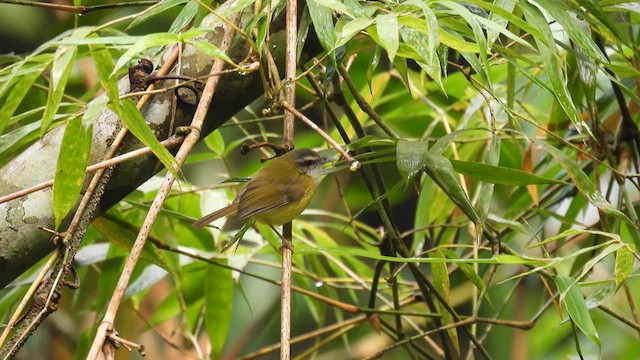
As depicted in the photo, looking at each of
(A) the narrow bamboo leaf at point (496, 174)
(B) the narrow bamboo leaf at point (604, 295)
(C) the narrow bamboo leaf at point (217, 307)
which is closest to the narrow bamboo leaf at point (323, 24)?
(A) the narrow bamboo leaf at point (496, 174)

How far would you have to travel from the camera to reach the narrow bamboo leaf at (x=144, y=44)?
903 mm

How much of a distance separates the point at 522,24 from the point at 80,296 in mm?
1512

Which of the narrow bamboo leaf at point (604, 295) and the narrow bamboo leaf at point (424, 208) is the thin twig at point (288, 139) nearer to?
the narrow bamboo leaf at point (604, 295)

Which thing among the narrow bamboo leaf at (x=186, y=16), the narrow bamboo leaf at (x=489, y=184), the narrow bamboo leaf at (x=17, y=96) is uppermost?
the narrow bamboo leaf at (x=186, y=16)

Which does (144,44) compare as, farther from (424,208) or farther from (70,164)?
(424,208)

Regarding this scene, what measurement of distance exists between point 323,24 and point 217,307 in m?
1.07

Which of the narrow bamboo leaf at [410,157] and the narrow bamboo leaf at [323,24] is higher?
the narrow bamboo leaf at [323,24]

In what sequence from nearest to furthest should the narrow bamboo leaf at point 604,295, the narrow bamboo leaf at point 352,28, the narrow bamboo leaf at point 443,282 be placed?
the narrow bamboo leaf at point 352,28, the narrow bamboo leaf at point 604,295, the narrow bamboo leaf at point 443,282

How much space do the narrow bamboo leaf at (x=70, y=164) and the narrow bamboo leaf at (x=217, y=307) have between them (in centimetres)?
91

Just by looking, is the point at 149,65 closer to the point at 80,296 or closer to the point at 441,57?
the point at 441,57

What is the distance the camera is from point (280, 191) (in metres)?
1.92

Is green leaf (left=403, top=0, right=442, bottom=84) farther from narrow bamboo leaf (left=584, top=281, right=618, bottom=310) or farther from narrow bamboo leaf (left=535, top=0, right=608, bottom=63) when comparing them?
narrow bamboo leaf (left=584, top=281, right=618, bottom=310)

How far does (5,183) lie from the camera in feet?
4.14

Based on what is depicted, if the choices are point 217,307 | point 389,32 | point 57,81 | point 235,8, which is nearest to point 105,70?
point 57,81
